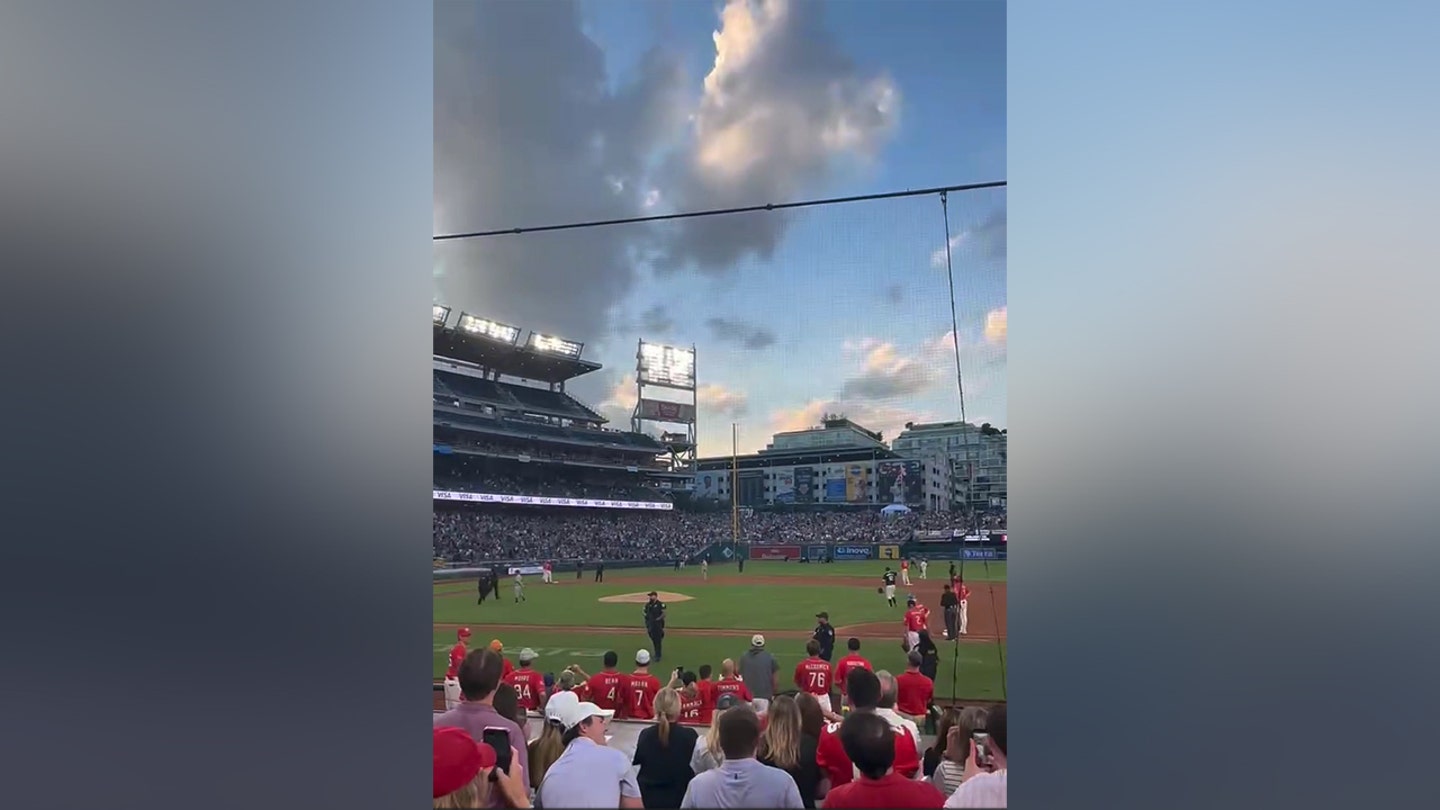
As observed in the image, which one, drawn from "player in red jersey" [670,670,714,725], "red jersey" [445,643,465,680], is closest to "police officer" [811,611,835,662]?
"player in red jersey" [670,670,714,725]

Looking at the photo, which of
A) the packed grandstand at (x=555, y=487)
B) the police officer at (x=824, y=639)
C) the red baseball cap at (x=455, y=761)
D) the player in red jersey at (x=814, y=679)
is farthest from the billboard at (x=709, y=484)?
the red baseball cap at (x=455, y=761)

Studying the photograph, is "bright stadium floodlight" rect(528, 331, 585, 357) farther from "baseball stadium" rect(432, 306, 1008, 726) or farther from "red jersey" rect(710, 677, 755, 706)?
"red jersey" rect(710, 677, 755, 706)

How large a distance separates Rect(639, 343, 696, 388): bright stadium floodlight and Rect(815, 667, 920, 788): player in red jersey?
158 inches

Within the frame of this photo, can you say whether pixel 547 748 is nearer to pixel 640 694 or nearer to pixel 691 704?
pixel 640 694

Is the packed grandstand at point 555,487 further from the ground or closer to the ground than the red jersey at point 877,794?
further from the ground

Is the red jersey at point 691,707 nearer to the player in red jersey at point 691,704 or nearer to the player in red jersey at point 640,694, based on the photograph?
the player in red jersey at point 691,704

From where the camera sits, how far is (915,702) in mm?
3783

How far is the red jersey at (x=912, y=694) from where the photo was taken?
3.75 metres

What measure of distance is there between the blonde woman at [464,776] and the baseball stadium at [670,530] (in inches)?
197

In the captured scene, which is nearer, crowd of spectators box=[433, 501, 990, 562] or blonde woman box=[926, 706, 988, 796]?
blonde woman box=[926, 706, 988, 796]

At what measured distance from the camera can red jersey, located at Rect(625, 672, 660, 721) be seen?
3697 millimetres
